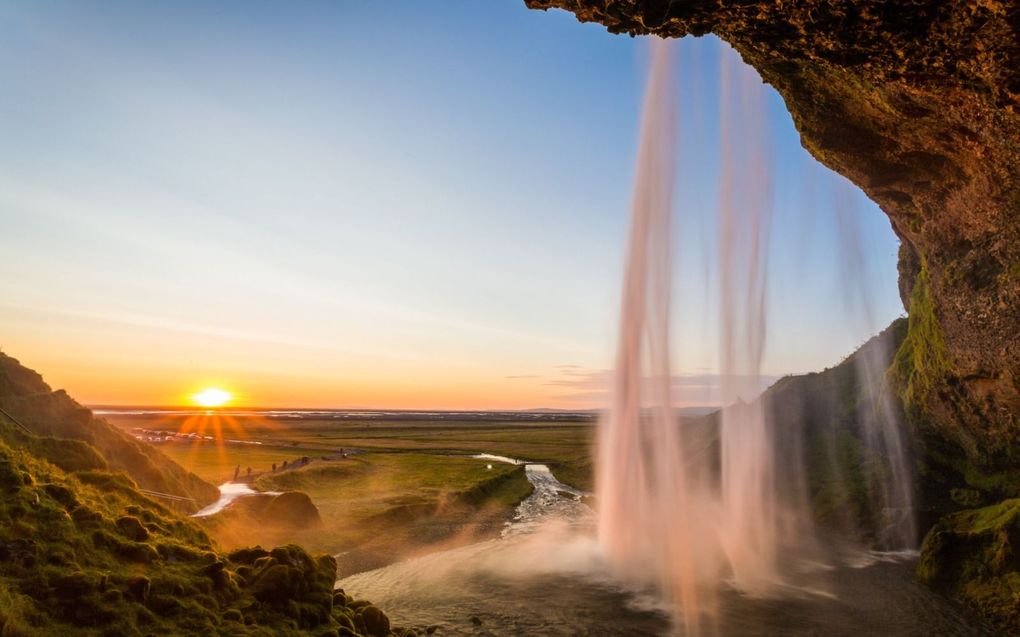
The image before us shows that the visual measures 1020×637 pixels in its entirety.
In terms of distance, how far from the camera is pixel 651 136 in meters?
31.0

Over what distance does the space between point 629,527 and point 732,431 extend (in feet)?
58.3

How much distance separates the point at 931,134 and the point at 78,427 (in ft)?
131

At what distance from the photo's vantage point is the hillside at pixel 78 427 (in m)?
23.5

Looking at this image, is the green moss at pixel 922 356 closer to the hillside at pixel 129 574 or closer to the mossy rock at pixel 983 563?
the mossy rock at pixel 983 563

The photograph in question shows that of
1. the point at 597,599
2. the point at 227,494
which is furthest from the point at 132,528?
the point at 227,494

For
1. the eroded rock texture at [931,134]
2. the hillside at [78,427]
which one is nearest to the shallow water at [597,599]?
the eroded rock texture at [931,134]

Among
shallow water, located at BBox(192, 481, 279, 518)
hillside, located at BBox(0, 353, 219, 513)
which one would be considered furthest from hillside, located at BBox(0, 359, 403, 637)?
shallow water, located at BBox(192, 481, 279, 518)

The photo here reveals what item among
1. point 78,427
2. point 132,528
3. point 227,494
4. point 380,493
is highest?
point 78,427

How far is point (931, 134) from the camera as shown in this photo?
18.7 meters

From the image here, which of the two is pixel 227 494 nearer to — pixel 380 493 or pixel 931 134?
pixel 380 493

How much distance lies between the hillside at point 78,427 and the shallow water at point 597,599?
12.8m

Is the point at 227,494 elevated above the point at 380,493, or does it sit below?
above

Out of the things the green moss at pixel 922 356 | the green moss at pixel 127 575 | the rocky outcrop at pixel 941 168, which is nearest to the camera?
the green moss at pixel 127 575

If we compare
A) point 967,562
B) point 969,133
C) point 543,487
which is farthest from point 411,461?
point 969,133
